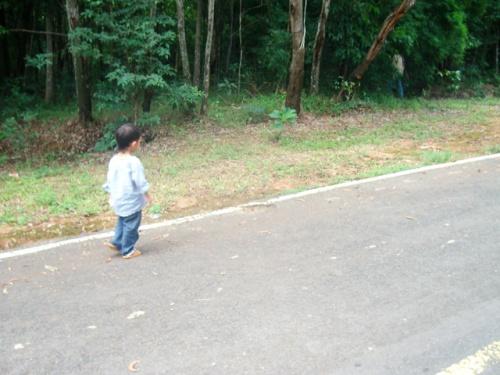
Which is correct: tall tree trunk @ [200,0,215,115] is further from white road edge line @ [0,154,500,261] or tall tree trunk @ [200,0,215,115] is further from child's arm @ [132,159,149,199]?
child's arm @ [132,159,149,199]

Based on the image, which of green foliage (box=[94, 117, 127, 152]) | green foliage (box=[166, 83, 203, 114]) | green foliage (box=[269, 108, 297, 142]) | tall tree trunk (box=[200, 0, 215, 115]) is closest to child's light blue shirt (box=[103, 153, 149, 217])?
green foliage (box=[94, 117, 127, 152])

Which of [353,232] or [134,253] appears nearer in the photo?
[134,253]

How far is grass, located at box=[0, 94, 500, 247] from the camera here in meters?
7.22

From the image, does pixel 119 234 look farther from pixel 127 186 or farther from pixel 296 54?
pixel 296 54

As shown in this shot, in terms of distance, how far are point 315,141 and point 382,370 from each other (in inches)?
333

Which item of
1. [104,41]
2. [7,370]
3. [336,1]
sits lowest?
[7,370]

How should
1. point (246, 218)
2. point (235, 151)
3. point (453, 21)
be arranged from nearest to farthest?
1. point (246, 218)
2. point (235, 151)
3. point (453, 21)

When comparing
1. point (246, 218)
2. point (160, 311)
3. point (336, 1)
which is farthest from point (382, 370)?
point (336, 1)

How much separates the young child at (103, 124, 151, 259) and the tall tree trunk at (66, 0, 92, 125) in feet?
25.1

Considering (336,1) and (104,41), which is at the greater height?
(336,1)

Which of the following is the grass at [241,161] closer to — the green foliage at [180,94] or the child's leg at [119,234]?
A: the green foliage at [180,94]

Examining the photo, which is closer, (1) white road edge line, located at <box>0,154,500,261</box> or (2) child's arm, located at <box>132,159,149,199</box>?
(2) child's arm, located at <box>132,159,149,199</box>

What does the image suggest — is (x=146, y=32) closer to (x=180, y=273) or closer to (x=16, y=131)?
(x=16, y=131)

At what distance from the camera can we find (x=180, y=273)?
16.6 ft
